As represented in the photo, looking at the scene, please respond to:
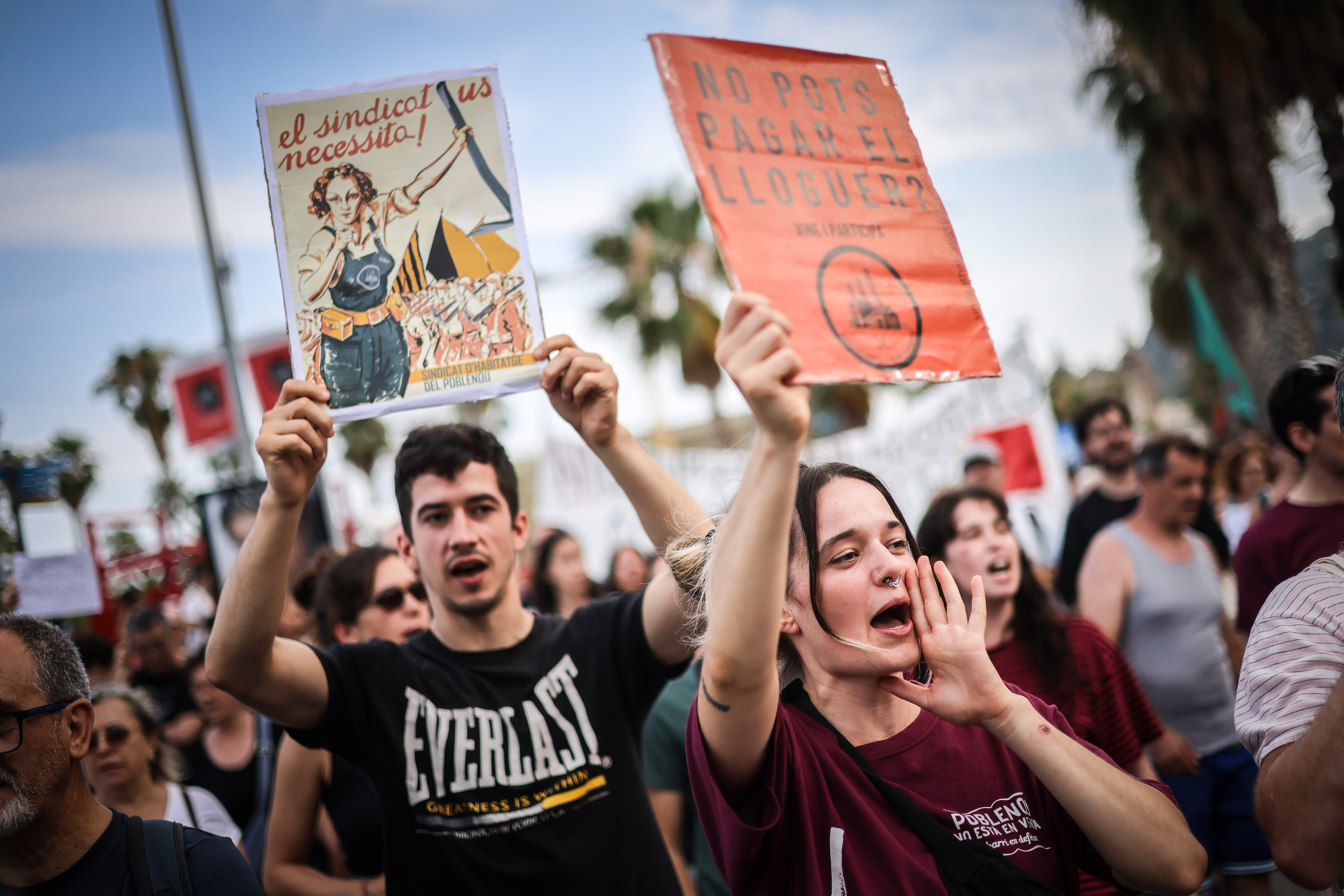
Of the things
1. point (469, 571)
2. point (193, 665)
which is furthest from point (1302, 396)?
point (193, 665)

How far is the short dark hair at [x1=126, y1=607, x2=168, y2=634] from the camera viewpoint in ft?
20.1

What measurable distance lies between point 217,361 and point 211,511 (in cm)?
309

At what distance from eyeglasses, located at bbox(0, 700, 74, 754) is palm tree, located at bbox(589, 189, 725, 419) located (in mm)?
20109

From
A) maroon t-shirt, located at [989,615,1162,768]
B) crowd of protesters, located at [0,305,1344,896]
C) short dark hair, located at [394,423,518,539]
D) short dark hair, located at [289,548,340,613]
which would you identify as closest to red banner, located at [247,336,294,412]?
short dark hair, located at [289,548,340,613]

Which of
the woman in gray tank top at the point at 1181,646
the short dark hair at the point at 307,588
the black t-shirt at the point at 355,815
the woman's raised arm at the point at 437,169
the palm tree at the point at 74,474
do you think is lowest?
the woman in gray tank top at the point at 1181,646

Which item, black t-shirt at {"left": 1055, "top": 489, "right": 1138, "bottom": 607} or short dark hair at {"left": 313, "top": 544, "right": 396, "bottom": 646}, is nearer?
short dark hair at {"left": 313, "top": 544, "right": 396, "bottom": 646}

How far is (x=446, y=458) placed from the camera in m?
2.73

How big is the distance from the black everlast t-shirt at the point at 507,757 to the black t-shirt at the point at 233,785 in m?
2.24

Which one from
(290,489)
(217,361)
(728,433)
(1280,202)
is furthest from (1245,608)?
(728,433)

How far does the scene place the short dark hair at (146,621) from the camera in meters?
6.11

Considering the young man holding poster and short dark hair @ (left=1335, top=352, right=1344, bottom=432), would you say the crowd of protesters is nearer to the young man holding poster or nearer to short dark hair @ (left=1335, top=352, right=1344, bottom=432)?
the young man holding poster

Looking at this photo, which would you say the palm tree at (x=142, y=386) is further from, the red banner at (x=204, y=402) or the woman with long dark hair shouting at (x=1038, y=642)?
the woman with long dark hair shouting at (x=1038, y=642)

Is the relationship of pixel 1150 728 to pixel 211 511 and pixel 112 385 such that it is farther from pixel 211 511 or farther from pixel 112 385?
pixel 112 385

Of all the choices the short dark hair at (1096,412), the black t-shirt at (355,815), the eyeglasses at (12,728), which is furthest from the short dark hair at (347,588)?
the short dark hair at (1096,412)
